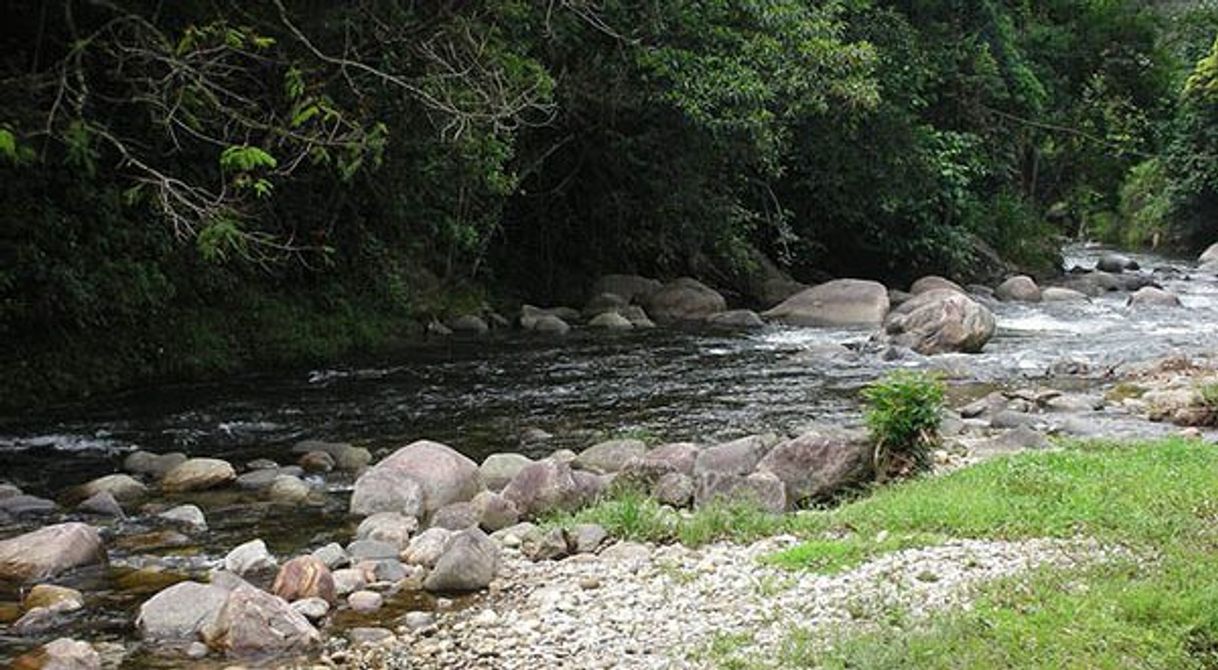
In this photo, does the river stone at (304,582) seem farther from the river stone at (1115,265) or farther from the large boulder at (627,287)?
the river stone at (1115,265)

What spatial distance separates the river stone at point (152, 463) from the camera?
421 inches

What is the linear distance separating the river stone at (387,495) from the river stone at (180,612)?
2.40 m

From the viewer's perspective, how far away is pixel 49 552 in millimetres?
7938

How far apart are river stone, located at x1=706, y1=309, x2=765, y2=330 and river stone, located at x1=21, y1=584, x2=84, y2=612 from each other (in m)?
14.6

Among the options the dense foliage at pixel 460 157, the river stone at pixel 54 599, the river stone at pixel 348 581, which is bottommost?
the river stone at pixel 348 581

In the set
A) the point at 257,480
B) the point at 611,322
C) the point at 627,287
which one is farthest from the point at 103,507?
the point at 627,287

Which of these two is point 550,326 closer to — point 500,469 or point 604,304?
point 604,304

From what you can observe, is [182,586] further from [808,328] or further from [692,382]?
[808,328]

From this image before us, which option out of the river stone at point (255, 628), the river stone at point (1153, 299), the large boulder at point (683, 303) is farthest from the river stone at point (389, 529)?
the river stone at point (1153, 299)

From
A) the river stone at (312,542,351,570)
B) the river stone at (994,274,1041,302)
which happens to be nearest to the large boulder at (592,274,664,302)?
the river stone at (994,274,1041,302)

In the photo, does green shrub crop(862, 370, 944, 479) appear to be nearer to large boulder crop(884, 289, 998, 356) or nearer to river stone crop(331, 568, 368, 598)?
river stone crop(331, 568, 368, 598)

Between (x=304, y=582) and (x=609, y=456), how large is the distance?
3.71 meters

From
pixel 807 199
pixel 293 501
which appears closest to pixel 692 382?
pixel 293 501

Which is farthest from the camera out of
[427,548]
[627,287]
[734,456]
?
[627,287]
